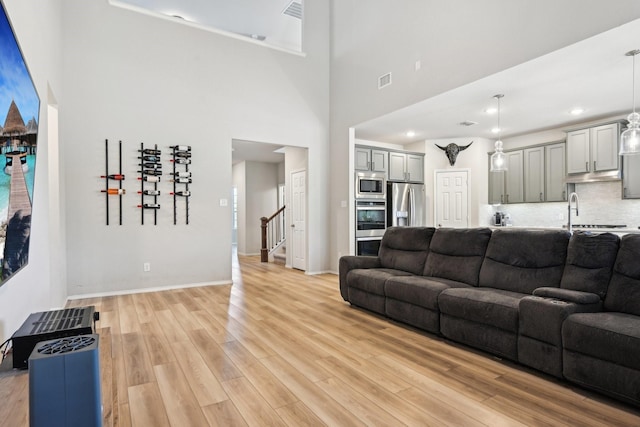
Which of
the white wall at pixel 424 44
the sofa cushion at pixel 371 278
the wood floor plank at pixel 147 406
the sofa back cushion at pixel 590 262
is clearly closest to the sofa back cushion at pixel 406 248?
the sofa cushion at pixel 371 278

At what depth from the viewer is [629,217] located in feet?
18.4

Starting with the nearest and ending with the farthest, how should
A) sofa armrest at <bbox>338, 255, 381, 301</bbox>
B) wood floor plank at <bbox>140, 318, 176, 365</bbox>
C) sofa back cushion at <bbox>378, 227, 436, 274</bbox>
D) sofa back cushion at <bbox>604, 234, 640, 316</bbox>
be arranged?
sofa back cushion at <bbox>604, 234, 640, 316</bbox> < wood floor plank at <bbox>140, 318, 176, 365</bbox> < sofa back cushion at <bbox>378, 227, 436, 274</bbox> < sofa armrest at <bbox>338, 255, 381, 301</bbox>

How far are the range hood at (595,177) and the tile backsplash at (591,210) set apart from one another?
1.07ft

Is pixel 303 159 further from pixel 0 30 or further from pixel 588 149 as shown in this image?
pixel 0 30

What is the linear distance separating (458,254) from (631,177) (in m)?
3.86

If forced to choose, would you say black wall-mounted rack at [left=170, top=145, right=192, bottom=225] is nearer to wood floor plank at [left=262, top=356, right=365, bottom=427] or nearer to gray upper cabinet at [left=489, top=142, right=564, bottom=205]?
wood floor plank at [left=262, top=356, right=365, bottom=427]

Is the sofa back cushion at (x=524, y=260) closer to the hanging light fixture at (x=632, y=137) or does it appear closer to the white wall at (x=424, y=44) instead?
the hanging light fixture at (x=632, y=137)

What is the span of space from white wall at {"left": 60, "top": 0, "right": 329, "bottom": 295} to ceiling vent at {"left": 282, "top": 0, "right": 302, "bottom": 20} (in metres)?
1.56

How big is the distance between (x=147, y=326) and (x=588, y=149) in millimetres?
6935

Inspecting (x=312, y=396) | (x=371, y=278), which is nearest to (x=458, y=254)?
(x=371, y=278)

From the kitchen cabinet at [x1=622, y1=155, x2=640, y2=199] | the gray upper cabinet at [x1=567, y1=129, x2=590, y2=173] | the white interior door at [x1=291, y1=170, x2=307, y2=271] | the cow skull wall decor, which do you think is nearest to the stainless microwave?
the white interior door at [x1=291, y1=170, x2=307, y2=271]

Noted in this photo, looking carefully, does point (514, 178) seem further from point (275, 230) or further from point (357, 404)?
point (357, 404)

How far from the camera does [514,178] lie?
7.09 metres

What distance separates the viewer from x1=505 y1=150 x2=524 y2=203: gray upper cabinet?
22.9 ft
